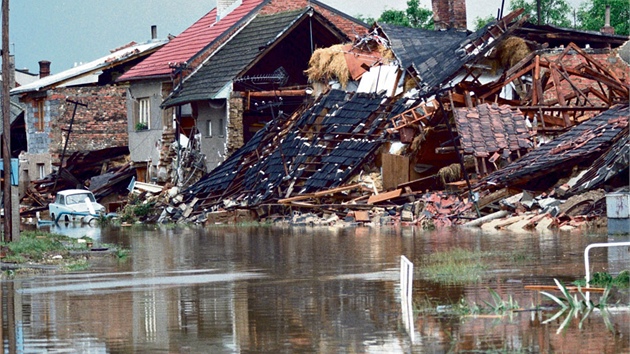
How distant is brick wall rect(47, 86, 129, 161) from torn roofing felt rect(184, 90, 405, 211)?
17073 millimetres

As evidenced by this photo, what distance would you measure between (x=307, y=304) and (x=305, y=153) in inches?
1056

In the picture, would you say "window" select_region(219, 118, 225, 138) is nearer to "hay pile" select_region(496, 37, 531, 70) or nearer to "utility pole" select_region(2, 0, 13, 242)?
"hay pile" select_region(496, 37, 531, 70)

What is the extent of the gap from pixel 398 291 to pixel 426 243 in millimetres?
9613

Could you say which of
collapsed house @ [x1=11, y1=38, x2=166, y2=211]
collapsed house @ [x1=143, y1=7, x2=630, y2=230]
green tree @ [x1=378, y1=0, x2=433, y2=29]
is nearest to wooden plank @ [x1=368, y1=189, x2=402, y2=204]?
collapsed house @ [x1=143, y1=7, x2=630, y2=230]

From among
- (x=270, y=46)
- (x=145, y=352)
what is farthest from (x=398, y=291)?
(x=270, y=46)

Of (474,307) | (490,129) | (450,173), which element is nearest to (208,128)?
(450,173)

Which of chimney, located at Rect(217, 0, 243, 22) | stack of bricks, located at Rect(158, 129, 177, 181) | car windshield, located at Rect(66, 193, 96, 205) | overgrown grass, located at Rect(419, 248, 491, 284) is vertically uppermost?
chimney, located at Rect(217, 0, 243, 22)

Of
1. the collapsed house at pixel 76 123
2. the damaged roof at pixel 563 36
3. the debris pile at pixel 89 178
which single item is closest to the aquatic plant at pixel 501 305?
the damaged roof at pixel 563 36

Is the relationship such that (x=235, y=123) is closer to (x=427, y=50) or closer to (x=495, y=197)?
(x=427, y=50)

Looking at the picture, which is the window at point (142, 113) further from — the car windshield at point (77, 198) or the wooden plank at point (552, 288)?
the wooden plank at point (552, 288)

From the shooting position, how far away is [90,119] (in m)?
62.3

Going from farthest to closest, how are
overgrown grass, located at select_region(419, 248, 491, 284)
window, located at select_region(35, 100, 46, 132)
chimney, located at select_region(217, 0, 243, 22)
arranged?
window, located at select_region(35, 100, 46, 132), chimney, located at select_region(217, 0, 243, 22), overgrown grass, located at select_region(419, 248, 491, 284)

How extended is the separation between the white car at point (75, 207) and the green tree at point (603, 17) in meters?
33.3

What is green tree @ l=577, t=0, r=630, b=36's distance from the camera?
7081 centimetres
